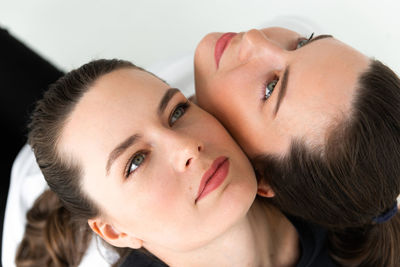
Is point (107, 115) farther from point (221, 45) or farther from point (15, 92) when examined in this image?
point (15, 92)

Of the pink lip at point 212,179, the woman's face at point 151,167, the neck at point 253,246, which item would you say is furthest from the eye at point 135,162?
the neck at point 253,246

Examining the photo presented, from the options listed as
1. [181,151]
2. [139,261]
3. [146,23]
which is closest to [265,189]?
[181,151]

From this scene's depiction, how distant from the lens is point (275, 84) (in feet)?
2.44

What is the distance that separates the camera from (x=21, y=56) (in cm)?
120

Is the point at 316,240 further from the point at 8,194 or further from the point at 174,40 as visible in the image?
the point at 174,40

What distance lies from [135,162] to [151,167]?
0.03 metres

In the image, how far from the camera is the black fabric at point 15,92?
1163 millimetres

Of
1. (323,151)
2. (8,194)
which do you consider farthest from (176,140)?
(8,194)

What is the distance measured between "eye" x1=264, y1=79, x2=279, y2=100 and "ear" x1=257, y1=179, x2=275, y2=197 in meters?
0.18

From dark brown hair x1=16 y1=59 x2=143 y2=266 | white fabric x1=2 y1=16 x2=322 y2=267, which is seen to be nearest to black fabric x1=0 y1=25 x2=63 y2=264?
white fabric x1=2 y1=16 x2=322 y2=267

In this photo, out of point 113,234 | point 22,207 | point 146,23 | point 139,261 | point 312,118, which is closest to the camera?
point 312,118

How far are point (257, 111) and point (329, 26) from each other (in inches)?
31.4

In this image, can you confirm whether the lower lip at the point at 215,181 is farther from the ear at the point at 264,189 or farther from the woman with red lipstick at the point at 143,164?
the ear at the point at 264,189

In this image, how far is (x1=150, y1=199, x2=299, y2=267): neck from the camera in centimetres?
82
